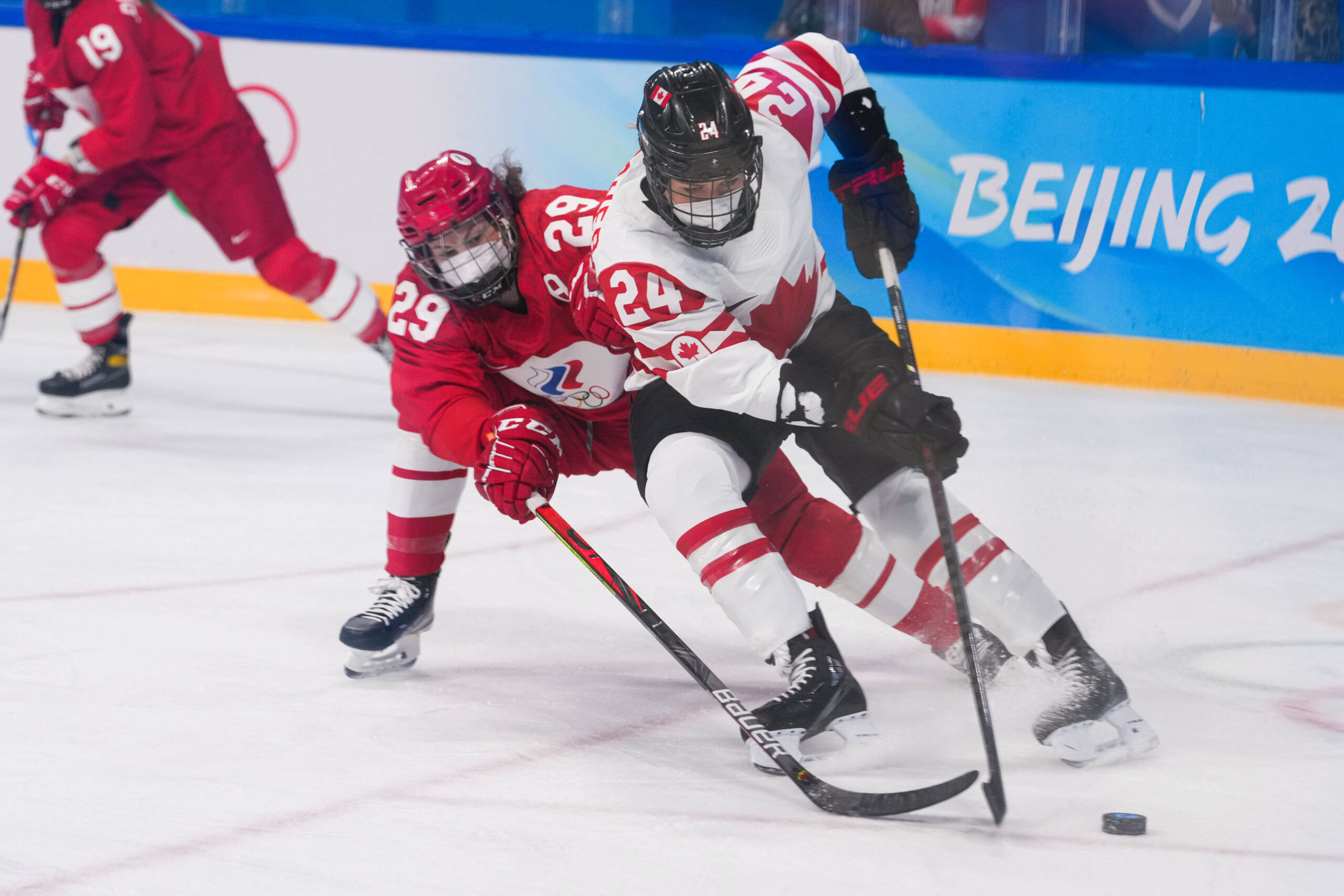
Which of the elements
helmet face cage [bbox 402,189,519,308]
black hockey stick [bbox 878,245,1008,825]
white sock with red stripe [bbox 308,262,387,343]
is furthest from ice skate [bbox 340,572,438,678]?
white sock with red stripe [bbox 308,262,387,343]

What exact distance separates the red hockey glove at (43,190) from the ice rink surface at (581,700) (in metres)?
0.76

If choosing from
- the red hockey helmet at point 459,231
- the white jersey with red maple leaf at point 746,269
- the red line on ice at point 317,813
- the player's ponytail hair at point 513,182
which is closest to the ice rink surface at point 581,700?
the red line on ice at point 317,813

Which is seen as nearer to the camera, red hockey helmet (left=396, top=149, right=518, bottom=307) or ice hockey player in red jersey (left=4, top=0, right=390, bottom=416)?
→ red hockey helmet (left=396, top=149, right=518, bottom=307)

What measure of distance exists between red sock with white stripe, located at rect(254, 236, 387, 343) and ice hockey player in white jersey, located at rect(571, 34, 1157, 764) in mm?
2421

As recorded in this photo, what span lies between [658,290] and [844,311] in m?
0.43

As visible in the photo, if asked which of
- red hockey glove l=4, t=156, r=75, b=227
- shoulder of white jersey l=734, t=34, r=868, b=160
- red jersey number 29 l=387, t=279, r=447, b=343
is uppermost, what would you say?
shoulder of white jersey l=734, t=34, r=868, b=160

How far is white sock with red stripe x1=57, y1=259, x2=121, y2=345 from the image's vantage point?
4.34 m

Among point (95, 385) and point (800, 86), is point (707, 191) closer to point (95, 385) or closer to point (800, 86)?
point (800, 86)

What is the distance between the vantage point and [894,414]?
177cm

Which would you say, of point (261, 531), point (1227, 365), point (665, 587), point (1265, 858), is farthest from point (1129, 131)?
point (1265, 858)

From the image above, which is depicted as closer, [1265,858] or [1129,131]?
[1265,858]

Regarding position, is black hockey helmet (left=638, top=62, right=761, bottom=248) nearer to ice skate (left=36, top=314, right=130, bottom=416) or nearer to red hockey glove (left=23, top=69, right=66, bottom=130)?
ice skate (left=36, top=314, right=130, bottom=416)

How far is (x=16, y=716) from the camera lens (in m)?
2.09

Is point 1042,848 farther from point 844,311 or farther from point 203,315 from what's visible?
point 203,315
